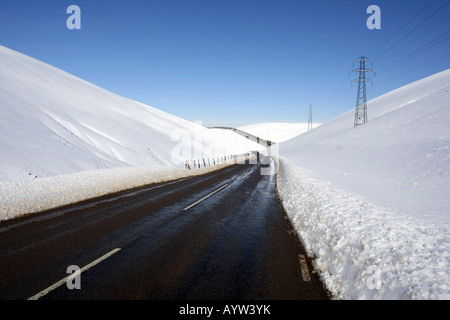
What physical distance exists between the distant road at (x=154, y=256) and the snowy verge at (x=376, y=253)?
1.35ft

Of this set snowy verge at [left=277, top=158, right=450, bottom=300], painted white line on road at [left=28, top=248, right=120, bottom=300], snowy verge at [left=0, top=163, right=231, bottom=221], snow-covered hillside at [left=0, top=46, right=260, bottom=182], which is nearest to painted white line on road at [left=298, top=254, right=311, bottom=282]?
snowy verge at [left=277, top=158, right=450, bottom=300]

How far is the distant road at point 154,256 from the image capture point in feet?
13.8

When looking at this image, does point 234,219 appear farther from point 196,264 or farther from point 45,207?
point 45,207

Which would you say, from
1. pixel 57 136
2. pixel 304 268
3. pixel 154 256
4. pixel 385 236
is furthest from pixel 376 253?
pixel 57 136

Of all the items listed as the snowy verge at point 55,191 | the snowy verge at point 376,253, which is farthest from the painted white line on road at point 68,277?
the snowy verge at point 55,191

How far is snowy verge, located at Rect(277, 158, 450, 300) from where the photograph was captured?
3.68 meters

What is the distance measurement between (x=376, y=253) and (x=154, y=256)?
4.28m

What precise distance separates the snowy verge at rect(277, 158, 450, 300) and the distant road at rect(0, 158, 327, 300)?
41 cm

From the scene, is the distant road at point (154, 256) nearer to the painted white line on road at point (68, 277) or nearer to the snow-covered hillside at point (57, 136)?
the painted white line on road at point (68, 277)

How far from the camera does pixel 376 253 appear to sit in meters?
4.56

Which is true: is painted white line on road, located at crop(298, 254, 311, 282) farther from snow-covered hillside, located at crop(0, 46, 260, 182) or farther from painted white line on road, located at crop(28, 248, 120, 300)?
snow-covered hillside, located at crop(0, 46, 260, 182)

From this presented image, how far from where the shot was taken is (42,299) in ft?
12.8

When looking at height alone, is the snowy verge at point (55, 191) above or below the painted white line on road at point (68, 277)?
above

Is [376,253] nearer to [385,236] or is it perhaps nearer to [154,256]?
[385,236]
